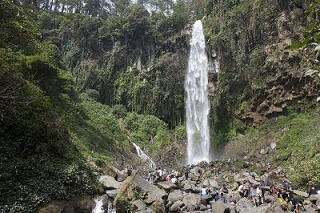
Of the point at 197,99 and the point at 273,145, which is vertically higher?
the point at 197,99

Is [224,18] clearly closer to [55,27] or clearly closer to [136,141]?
[136,141]

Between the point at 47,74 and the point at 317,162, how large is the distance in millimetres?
15737

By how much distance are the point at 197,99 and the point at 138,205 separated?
23365 mm

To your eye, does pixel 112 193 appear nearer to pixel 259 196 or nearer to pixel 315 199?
pixel 259 196

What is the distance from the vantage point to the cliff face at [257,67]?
24.0m

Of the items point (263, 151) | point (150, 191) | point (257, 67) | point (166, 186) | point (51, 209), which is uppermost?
point (257, 67)

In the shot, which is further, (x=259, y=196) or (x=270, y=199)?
(x=259, y=196)

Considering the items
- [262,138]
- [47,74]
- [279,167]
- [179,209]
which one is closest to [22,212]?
[179,209]

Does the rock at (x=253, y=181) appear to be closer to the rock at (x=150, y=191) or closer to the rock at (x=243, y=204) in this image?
the rock at (x=243, y=204)

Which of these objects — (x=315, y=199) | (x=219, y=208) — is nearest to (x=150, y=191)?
(x=219, y=208)

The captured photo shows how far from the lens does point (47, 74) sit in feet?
51.4

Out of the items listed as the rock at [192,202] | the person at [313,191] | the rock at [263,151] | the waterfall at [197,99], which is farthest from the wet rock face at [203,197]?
the waterfall at [197,99]

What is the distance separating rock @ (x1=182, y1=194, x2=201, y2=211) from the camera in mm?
10953

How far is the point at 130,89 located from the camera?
34.5 m
